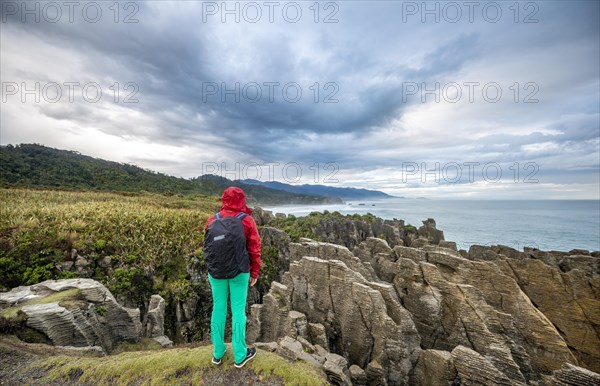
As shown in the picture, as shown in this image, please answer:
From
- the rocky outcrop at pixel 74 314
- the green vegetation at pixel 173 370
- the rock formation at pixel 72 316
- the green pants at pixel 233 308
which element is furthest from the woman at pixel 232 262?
the rocky outcrop at pixel 74 314

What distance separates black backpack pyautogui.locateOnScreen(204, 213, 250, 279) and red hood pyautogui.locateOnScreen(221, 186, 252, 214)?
14.5 inches

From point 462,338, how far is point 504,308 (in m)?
2.89

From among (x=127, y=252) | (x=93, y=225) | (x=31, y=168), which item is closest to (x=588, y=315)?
(x=127, y=252)

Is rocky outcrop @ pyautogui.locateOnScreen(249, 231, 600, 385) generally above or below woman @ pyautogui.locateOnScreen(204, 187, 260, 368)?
below

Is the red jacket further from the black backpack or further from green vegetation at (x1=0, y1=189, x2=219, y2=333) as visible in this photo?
green vegetation at (x1=0, y1=189, x2=219, y2=333)

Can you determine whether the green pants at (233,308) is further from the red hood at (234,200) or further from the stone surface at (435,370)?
the stone surface at (435,370)

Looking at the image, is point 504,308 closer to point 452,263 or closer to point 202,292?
point 452,263

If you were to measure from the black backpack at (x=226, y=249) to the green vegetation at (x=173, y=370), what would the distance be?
2.30 m

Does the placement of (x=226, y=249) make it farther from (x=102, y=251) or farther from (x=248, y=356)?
(x=102, y=251)

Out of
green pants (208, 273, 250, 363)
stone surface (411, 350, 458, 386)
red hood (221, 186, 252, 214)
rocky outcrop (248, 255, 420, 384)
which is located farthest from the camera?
rocky outcrop (248, 255, 420, 384)

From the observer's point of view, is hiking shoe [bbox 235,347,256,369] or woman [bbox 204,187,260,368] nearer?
woman [bbox 204,187,260,368]

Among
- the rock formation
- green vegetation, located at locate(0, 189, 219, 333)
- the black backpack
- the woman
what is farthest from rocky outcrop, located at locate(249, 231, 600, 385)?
green vegetation, located at locate(0, 189, 219, 333)

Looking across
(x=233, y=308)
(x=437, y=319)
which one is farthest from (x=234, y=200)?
(x=437, y=319)

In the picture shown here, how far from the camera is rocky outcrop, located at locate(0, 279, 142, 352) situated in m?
7.41
